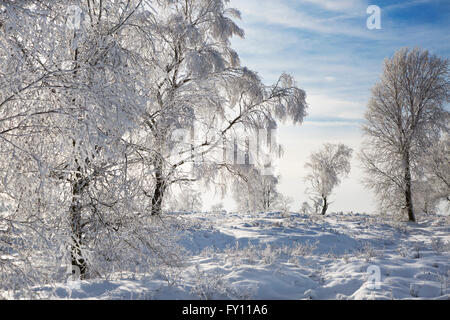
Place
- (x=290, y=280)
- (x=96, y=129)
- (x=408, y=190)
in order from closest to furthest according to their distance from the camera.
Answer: (x=96, y=129) < (x=290, y=280) < (x=408, y=190)

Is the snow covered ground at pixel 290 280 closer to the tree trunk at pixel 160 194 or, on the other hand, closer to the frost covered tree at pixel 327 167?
the tree trunk at pixel 160 194

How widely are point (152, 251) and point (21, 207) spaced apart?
8.06 ft

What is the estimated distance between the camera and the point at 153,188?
6.19m

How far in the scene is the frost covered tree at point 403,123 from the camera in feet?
50.0

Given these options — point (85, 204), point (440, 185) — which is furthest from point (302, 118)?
point (440, 185)

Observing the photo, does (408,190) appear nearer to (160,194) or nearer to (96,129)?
(160,194)

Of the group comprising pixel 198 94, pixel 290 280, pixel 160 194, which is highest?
pixel 198 94

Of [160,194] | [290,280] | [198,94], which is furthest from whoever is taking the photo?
[198,94]

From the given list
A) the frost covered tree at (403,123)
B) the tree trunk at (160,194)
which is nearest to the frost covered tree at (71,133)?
the tree trunk at (160,194)

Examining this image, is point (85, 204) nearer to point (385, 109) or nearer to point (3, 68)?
point (3, 68)

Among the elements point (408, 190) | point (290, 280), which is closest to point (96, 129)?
point (290, 280)

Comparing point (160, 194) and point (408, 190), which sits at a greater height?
point (408, 190)

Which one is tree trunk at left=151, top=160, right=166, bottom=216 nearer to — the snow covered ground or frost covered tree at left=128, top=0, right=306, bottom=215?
frost covered tree at left=128, top=0, right=306, bottom=215

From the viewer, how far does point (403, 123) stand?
15633mm
